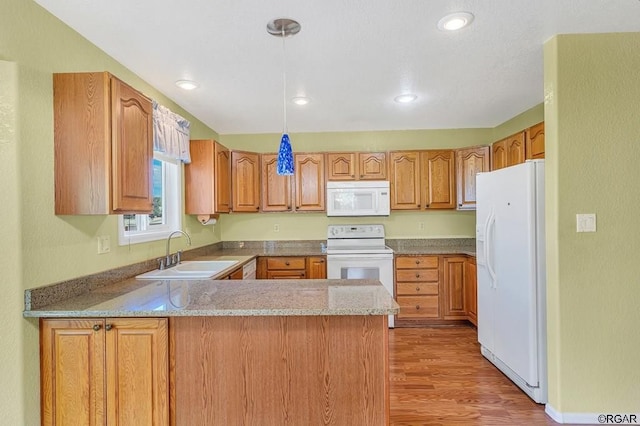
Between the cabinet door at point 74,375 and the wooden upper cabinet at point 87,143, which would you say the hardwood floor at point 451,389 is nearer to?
the cabinet door at point 74,375

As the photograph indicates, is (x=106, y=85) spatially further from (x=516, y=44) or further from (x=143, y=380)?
(x=516, y=44)

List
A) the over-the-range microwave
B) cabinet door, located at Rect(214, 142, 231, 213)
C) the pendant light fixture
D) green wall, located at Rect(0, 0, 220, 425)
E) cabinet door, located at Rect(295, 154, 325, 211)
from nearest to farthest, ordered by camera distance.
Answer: green wall, located at Rect(0, 0, 220, 425)
the pendant light fixture
cabinet door, located at Rect(214, 142, 231, 213)
the over-the-range microwave
cabinet door, located at Rect(295, 154, 325, 211)

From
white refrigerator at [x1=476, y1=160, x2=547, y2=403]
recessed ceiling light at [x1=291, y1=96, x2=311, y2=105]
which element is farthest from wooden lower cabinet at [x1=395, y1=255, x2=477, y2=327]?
recessed ceiling light at [x1=291, y1=96, x2=311, y2=105]

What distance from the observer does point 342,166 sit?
410cm

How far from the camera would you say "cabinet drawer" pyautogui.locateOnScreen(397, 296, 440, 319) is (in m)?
3.81

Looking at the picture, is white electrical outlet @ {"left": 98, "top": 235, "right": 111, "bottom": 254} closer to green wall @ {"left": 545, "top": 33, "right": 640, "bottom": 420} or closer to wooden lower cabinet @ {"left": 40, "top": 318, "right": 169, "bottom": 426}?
wooden lower cabinet @ {"left": 40, "top": 318, "right": 169, "bottom": 426}

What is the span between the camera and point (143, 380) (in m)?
1.60

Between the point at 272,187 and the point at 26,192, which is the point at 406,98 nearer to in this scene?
the point at 272,187

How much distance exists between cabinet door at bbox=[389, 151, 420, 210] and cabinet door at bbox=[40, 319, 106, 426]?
3297 millimetres

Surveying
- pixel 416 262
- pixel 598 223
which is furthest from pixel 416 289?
pixel 598 223

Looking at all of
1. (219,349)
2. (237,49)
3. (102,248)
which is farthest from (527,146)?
(102,248)

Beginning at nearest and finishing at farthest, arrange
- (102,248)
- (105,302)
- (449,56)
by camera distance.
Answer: (105,302) < (102,248) < (449,56)

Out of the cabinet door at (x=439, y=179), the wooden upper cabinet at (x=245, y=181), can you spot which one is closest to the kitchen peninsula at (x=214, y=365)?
the wooden upper cabinet at (x=245, y=181)

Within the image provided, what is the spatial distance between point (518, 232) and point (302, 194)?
2422 millimetres
